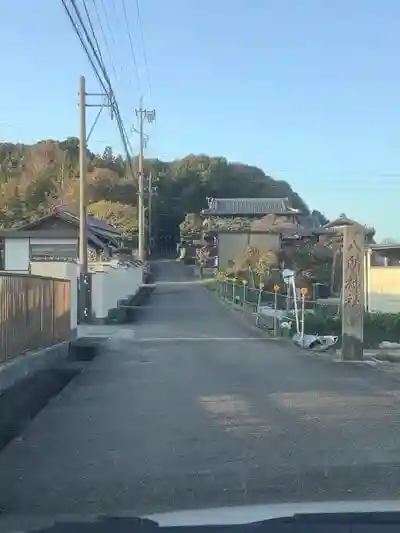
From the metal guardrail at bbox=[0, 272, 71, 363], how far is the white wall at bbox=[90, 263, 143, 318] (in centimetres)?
944

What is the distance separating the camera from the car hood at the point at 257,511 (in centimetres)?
466

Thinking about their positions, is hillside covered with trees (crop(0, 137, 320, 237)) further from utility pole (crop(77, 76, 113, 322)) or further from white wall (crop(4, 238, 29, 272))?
utility pole (crop(77, 76, 113, 322))

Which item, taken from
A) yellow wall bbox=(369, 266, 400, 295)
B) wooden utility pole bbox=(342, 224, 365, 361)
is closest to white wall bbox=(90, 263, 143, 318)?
yellow wall bbox=(369, 266, 400, 295)

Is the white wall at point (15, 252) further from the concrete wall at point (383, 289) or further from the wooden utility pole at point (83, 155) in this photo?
the concrete wall at point (383, 289)

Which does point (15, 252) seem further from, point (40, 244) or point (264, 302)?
point (264, 302)

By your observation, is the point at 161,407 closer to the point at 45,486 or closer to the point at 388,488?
the point at 45,486

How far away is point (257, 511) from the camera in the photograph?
5031 mm

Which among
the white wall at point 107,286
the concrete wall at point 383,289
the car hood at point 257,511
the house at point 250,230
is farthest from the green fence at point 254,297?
the car hood at point 257,511

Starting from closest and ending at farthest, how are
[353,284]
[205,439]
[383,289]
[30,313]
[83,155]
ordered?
[205,439]
[30,313]
[353,284]
[83,155]
[383,289]

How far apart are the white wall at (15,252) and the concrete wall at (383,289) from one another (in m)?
18.2

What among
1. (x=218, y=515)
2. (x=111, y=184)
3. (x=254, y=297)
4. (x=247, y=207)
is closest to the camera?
(x=218, y=515)

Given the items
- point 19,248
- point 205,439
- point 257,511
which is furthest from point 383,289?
point 257,511

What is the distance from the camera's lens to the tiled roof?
227 feet

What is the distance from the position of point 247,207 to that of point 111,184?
41.4ft
